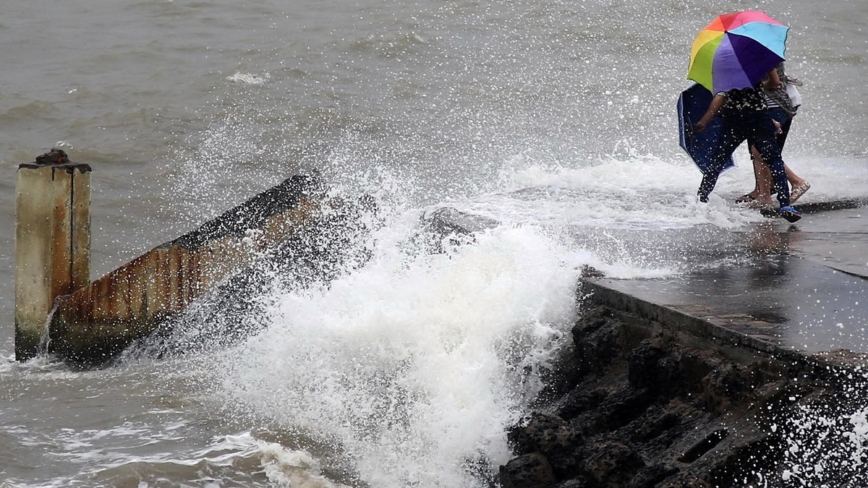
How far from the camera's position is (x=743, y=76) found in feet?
24.8

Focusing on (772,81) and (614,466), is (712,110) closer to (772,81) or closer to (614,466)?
(772,81)

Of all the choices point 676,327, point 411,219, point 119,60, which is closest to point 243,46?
point 119,60

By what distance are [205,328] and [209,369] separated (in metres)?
0.54

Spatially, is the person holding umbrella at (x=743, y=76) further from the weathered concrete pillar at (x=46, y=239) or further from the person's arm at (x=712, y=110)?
the weathered concrete pillar at (x=46, y=239)

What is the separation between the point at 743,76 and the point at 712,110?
0.50 meters

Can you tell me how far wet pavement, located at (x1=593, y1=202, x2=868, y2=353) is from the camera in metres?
4.61

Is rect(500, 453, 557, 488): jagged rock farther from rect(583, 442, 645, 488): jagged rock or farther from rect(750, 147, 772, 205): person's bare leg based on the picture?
rect(750, 147, 772, 205): person's bare leg

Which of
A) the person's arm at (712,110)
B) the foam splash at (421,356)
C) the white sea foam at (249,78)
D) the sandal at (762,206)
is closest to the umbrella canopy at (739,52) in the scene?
the person's arm at (712,110)

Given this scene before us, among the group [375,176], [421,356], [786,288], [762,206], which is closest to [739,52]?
[762,206]

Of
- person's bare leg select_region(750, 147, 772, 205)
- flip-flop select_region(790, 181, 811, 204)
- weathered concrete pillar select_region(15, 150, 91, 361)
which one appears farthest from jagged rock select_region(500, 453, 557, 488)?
weathered concrete pillar select_region(15, 150, 91, 361)

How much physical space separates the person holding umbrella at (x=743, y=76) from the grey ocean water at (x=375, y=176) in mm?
512

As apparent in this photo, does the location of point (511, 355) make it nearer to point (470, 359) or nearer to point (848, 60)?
point (470, 359)

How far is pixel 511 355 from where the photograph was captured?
19.5 ft

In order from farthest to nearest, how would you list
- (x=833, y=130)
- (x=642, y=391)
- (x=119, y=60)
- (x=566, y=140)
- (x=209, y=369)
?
→ 1. (x=119, y=60)
2. (x=833, y=130)
3. (x=566, y=140)
4. (x=209, y=369)
5. (x=642, y=391)
